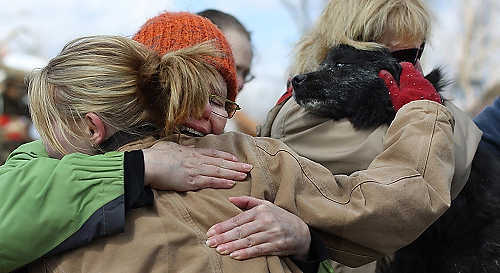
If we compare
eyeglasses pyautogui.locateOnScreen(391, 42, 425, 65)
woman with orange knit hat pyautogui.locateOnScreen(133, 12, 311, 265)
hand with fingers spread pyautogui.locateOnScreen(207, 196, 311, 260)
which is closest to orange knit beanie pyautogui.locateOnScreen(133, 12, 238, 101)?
woman with orange knit hat pyautogui.locateOnScreen(133, 12, 311, 265)

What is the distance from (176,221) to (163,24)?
73 cm

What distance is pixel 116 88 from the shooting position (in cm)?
167

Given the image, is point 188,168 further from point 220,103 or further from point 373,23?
point 373,23

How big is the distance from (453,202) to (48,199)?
4.93 feet

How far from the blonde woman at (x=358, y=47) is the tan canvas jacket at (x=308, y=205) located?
0.81 feet

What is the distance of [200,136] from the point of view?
1854 millimetres

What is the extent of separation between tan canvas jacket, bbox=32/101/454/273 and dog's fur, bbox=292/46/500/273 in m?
0.23

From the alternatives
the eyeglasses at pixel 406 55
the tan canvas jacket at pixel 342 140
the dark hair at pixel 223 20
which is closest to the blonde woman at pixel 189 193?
the tan canvas jacket at pixel 342 140

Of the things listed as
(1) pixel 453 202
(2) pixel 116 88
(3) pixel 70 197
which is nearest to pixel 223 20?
(1) pixel 453 202

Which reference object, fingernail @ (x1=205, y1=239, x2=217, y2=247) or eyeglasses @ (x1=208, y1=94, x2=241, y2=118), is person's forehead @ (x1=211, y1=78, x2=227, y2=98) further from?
fingernail @ (x1=205, y1=239, x2=217, y2=247)

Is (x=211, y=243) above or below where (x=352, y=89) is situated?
below

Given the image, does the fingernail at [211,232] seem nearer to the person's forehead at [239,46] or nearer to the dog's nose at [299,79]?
the dog's nose at [299,79]

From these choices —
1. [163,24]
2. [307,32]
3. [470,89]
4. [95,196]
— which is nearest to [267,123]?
[307,32]

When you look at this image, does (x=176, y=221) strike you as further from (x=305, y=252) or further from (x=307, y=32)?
(x=307, y=32)
